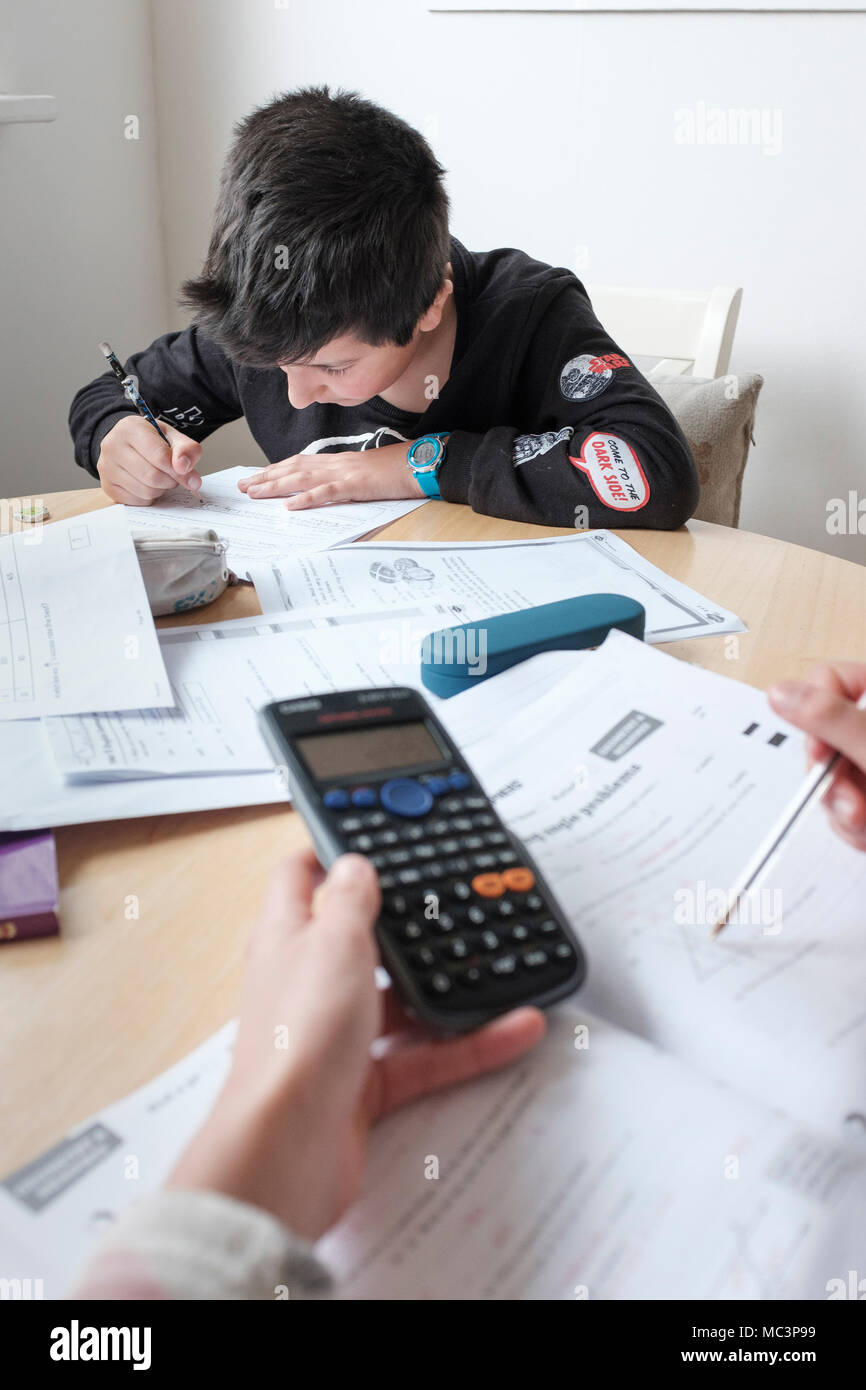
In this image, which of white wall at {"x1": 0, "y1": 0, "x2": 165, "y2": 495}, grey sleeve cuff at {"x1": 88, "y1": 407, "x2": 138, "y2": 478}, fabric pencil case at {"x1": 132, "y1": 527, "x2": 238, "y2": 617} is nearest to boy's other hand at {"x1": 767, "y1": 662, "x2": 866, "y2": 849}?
fabric pencil case at {"x1": 132, "y1": 527, "x2": 238, "y2": 617}

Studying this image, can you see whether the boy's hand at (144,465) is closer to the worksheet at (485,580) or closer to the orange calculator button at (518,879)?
the worksheet at (485,580)

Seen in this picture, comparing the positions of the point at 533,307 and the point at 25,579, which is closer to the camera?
the point at 25,579

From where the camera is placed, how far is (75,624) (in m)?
0.63

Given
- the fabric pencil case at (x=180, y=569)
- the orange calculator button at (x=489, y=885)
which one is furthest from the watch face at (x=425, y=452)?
the orange calculator button at (x=489, y=885)

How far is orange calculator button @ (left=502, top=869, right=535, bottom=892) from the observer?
0.39 m

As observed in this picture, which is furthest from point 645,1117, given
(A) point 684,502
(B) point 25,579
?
(A) point 684,502

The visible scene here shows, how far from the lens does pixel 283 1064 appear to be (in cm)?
30

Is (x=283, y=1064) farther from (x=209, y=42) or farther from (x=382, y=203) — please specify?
(x=209, y=42)

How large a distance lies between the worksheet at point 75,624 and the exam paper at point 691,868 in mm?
185

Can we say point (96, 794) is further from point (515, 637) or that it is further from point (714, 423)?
point (714, 423)

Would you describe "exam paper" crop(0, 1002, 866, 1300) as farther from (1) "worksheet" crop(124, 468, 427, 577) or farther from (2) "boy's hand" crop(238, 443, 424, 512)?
(2) "boy's hand" crop(238, 443, 424, 512)

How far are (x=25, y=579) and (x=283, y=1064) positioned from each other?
471mm

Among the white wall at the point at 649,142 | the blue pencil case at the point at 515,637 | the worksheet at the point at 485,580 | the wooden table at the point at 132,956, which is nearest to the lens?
the wooden table at the point at 132,956

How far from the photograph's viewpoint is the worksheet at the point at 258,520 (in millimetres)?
833
